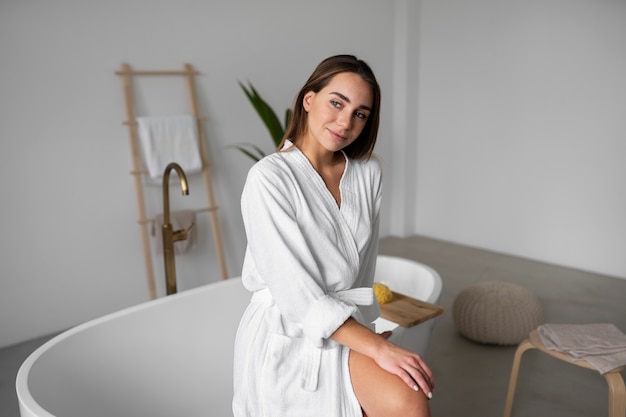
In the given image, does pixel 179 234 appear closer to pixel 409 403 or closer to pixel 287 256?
pixel 287 256

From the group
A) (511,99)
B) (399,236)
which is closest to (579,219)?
(511,99)

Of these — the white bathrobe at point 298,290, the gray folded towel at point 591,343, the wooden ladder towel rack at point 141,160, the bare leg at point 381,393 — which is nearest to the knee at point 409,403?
the bare leg at point 381,393

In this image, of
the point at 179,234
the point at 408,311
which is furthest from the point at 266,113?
the point at 408,311

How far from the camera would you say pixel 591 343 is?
1822 millimetres

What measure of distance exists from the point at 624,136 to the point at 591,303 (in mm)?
1157

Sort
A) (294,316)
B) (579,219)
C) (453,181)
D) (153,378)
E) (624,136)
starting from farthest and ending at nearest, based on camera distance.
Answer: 1. (453,181)
2. (579,219)
3. (624,136)
4. (153,378)
5. (294,316)

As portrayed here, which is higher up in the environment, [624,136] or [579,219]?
[624,136]

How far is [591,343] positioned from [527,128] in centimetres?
264

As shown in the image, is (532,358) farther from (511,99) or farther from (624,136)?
(511,99)

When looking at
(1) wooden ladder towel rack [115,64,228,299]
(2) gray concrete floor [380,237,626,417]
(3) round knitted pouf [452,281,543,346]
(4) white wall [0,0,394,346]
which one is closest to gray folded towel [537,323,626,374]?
(2) gray concrete floor [380,237,626,417]

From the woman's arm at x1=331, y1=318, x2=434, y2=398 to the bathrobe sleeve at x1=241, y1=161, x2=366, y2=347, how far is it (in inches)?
1.1

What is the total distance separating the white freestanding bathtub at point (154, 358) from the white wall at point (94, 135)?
1.24 metres

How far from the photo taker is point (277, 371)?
1.27 metres

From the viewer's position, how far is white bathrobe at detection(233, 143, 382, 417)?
1197 mm
